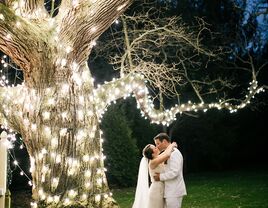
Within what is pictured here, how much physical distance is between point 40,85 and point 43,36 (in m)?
0.61

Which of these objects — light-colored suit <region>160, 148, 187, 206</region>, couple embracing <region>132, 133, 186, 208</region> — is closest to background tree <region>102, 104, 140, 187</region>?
couple embracing <region>132, 133, 186, 208</region>

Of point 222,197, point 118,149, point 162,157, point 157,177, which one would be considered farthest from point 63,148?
point 118,149

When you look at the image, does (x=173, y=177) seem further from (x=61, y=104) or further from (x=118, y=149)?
(x=118, y=149)

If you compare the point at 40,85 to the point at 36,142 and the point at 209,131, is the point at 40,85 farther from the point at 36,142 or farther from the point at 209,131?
the point at 209,131

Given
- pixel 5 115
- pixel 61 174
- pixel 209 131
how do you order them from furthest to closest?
pixel 209 131 → pixel 5 115 → pixel 61 174

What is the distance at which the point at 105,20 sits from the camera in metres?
5.40

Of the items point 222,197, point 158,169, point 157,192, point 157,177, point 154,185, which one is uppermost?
point 158,169

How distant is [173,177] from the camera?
583 centimetres

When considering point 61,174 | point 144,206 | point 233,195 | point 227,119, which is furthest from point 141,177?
point 227,119

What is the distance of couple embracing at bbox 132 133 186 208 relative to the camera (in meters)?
5.88

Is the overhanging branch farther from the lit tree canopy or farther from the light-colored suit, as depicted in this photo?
the light-colored suit

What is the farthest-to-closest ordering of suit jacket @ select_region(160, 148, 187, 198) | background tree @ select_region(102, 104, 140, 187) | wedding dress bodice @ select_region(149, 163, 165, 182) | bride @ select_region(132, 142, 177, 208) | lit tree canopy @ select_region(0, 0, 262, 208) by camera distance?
background tree @ select_region(102, 104, 140, 187)
wedding dress bodice @ select_region(149, 163, 165, 182)
bride @ select_region(132, 142, 177, 208)
suit jacket @ select_region(160, 148, 187, 198)
lit tree canopy @ select_region(0, 0, 262, 208)

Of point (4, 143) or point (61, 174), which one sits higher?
point (4, 143)

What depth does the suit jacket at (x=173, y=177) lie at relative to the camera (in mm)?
5840
